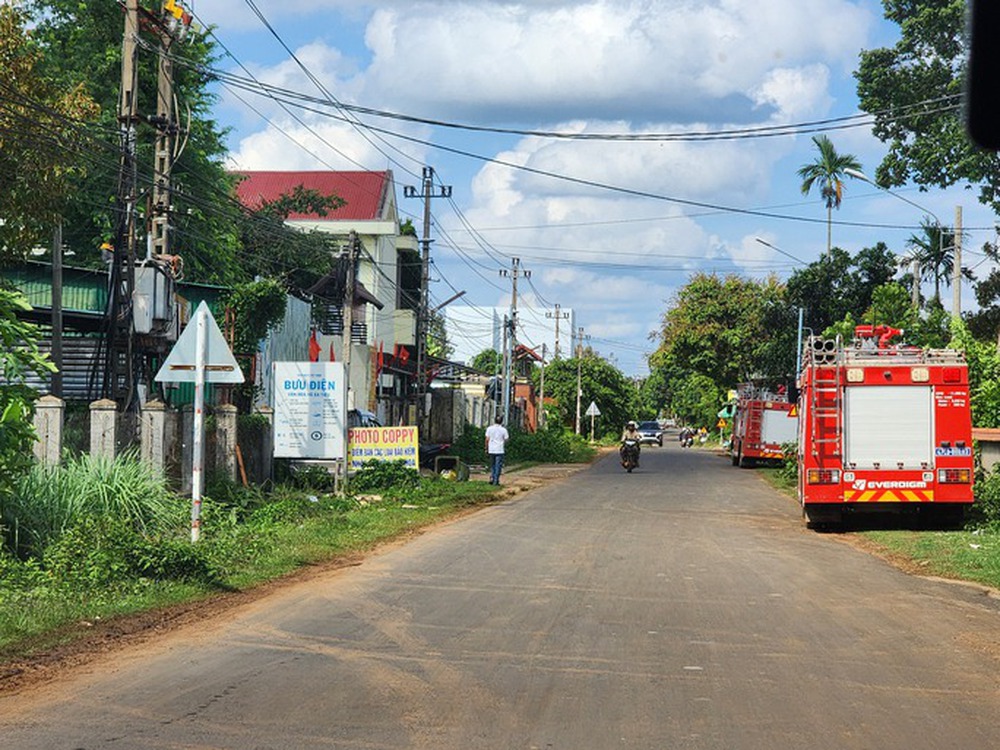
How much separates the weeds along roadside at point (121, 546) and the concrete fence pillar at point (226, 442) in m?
2.10

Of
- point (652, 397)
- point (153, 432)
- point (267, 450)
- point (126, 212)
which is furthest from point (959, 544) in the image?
point (652, 397)

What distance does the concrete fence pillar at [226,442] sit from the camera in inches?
905

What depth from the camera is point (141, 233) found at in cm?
3891

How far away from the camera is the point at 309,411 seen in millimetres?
25234

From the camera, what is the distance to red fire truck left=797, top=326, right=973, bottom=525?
832 inches

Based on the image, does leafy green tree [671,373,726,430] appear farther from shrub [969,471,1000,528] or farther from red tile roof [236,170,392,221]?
shrub [969,471,1000,528]

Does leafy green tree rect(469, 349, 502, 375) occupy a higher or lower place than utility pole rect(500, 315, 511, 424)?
higher

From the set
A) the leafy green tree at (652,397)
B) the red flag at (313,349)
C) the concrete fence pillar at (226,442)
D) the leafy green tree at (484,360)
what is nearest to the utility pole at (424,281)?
the red flag at (313,349)

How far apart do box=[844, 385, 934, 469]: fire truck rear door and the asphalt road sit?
574cm

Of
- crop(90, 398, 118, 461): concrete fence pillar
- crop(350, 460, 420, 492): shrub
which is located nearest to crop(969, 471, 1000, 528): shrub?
crop(350, 460, 420, 492): shrub

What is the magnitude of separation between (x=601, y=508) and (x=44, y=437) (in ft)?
39.5

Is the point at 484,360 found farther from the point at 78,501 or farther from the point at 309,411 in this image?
the point at 78,501

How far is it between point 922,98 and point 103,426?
2618cm

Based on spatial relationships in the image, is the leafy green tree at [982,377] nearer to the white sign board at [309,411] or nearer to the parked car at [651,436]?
the white sign board at [309,411]
